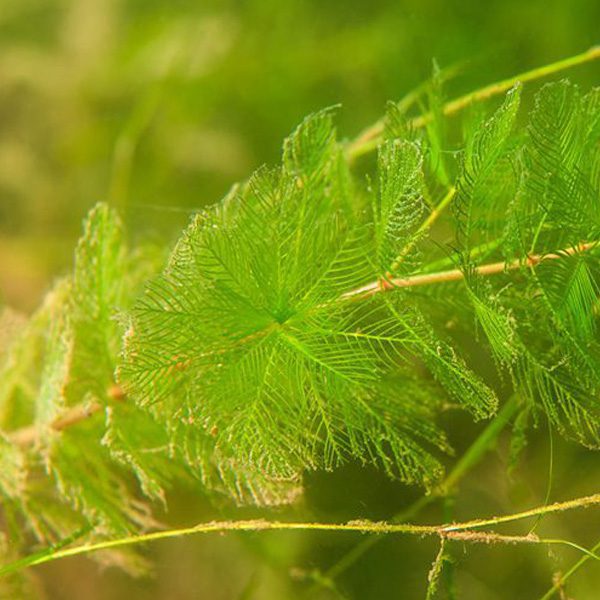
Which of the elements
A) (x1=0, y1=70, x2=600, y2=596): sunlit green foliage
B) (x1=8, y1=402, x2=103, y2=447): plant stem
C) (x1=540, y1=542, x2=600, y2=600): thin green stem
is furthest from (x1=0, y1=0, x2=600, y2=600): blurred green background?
(x1=8, y1=402, x2=103, y2=447): plant stem

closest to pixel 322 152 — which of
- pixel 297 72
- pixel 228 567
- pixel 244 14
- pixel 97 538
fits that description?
pixel 97 538

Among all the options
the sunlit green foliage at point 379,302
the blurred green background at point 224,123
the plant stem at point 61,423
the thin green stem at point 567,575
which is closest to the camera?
the sunlit green foliage at point 379,302

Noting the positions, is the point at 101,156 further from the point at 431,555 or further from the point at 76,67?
the point at 431,555

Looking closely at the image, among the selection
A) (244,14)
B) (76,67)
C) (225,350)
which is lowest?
(225,350)

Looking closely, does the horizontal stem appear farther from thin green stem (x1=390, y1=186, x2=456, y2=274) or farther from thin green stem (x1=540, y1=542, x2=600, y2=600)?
thin green stem (x1=540, y1=542, x2=600, y2=600)

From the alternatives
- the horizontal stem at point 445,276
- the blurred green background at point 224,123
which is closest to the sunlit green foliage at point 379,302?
the horizontal stem at point 445,276

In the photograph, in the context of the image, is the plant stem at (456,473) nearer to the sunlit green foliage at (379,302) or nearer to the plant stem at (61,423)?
the sunlit green foliage at (379,302)
